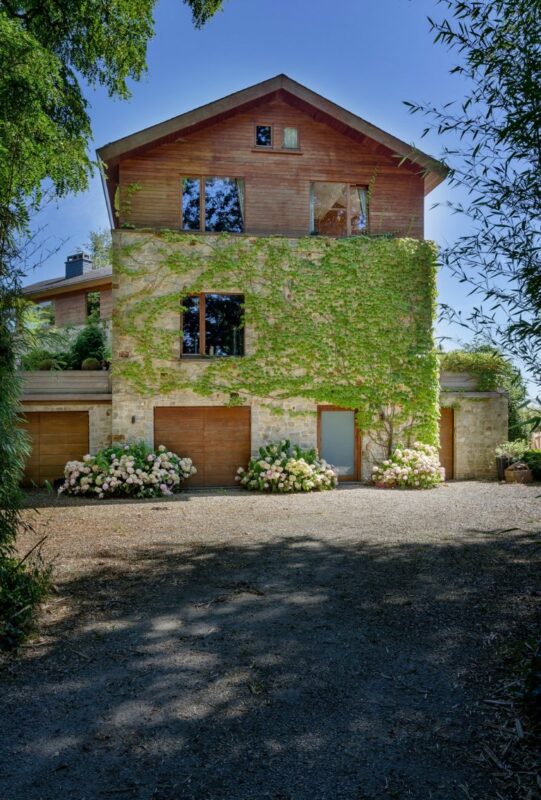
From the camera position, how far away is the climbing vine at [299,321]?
1205cm

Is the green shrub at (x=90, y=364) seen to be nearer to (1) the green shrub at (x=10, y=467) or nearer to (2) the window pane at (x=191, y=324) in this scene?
(2) the window pane at (x=191, y=324)

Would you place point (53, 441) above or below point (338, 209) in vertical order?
below

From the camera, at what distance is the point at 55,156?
6852 millimetres

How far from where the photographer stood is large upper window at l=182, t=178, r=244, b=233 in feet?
40.5

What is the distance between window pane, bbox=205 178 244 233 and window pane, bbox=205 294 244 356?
1638 mm

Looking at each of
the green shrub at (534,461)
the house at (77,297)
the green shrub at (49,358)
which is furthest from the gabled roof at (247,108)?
the house at (77,297)

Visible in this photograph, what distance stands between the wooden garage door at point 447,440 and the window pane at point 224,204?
6.85 metres

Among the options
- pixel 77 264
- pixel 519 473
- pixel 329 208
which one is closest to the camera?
pixel 519 473

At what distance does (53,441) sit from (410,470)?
27.2 ft

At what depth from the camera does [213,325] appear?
12453 millimetres

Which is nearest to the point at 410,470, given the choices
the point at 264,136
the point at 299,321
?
the point at 299,321

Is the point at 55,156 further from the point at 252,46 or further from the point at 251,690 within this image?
the point at 251,690

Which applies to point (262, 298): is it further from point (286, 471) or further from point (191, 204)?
point (286, 471)

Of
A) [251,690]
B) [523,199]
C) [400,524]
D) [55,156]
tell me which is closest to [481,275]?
[523,199]
